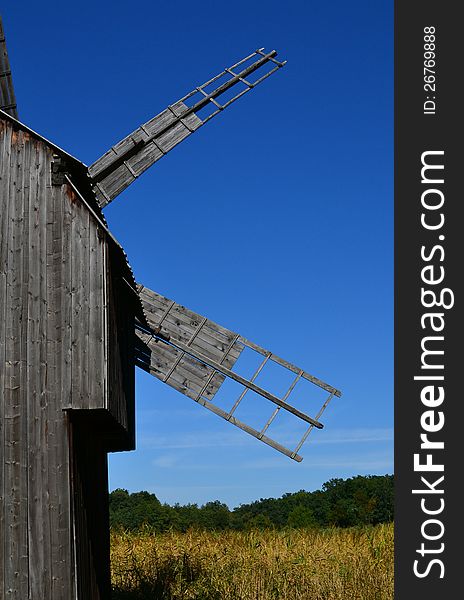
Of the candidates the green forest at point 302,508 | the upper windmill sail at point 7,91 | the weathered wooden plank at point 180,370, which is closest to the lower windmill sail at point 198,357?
the weathered wooden plank at point 180,370

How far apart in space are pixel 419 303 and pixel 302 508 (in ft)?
91.6

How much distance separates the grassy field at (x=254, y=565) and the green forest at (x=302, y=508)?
37.0ft

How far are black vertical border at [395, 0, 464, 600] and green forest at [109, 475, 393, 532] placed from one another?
804 inches

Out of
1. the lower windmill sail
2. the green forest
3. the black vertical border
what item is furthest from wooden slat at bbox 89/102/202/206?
the green forest

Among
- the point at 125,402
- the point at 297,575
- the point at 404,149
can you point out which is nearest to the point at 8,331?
the point at 125,402

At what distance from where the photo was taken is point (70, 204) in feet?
33.3

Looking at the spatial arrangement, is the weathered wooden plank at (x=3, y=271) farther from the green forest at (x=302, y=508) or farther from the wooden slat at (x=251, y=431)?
the green forest at (x=302, y=508)

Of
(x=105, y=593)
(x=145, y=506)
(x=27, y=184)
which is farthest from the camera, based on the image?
(x=145, y=506)

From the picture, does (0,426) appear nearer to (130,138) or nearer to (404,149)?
(404,149)

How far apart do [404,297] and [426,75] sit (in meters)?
2.52

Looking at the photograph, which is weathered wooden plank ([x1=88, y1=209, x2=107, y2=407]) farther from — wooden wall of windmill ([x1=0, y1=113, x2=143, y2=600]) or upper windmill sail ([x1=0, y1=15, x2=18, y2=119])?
upper windmill sail ([x1=0, y1=15, x2=18, y2=119])

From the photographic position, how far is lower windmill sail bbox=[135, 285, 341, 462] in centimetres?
1404

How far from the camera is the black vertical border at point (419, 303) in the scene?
9398 mm

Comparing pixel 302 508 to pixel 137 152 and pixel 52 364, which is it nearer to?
pixel 137 152
